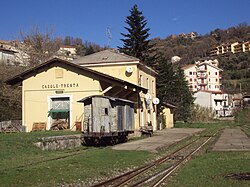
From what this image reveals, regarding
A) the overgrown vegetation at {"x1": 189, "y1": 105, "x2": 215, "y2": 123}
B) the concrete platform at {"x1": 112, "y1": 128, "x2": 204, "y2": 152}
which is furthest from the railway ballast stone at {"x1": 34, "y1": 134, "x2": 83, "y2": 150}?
the overgrown vegetation at {"x1": 189, "y1": 105, "x2": 215, "y2": 123}

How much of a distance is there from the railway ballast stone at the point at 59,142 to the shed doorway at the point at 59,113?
7503 mm

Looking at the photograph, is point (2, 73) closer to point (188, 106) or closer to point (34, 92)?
point (34, 92)

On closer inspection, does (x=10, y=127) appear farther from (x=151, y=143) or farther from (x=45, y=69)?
(x=151, y=143)

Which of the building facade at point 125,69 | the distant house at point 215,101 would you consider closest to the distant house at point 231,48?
the distant house at point 215,101

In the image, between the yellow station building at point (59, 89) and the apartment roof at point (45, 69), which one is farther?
the yellow station building at point (59, 89)

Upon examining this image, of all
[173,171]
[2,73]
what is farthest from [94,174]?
[2,73]

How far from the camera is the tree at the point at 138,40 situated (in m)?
55.1

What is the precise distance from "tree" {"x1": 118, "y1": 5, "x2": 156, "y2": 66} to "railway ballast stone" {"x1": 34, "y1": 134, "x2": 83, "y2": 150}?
32.5 metres

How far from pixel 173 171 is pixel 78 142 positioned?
1073 cm

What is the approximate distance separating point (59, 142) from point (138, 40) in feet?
119

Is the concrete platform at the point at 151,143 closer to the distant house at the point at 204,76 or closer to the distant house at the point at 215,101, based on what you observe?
the distant house at the point at 215,101

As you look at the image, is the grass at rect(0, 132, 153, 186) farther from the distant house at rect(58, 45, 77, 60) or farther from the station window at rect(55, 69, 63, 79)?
the distant house at rect(58, 45, 77, 60)

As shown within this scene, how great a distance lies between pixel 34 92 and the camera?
32469 millimetres

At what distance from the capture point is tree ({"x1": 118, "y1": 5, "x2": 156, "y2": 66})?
181ft
